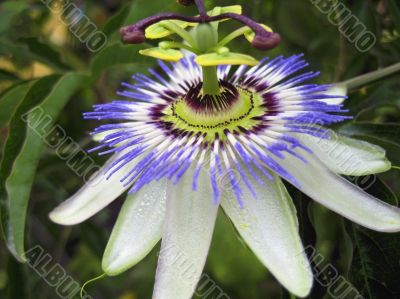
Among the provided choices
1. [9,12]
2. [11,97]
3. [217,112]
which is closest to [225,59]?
[217,112]

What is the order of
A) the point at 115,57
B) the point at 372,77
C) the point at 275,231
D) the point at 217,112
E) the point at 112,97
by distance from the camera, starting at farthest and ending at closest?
the point at 112,97 < the point at 115,57 < the point at 372,77 < the point at 217,112 < the point at 275,231

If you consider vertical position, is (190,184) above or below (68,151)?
below

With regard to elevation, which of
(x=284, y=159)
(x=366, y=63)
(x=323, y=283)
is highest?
(x=284, y=159)

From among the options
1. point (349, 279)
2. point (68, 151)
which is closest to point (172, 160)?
point (349, 279)

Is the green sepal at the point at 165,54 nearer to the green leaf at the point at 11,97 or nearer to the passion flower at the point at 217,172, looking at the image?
the passion flower at the point at 217,172

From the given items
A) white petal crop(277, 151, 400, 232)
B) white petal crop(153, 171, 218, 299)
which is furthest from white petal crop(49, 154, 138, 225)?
white petal crop(277, 151, 400, 232)

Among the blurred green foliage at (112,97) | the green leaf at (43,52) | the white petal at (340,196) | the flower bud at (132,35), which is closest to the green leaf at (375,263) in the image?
the blurred green foliage at (112,97)

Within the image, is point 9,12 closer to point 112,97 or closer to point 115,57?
point 115,57

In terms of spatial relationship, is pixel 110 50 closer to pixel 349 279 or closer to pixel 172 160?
pixel 172 160
